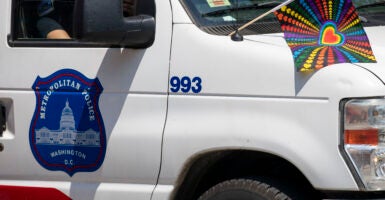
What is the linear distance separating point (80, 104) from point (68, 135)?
0.60ft

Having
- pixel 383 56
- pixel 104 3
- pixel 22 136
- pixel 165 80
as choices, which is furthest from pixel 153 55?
pixel 383 56

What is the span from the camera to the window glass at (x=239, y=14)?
12.4 ft

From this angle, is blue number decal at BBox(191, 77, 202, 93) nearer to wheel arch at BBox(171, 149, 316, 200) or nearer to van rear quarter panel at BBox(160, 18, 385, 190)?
van rear quarter panel at BBox(160, 18, 385, 190)

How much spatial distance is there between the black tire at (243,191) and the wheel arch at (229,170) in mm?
48

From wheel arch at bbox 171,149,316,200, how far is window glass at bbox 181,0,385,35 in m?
0.62

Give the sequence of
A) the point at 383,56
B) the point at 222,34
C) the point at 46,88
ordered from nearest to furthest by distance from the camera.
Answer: the point at 383,56
the point at 222,34
the point at 46,88

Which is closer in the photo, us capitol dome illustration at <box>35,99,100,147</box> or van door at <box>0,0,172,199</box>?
van door at <box>0,0,172,199</box>

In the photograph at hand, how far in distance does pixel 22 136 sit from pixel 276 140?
4.65ft

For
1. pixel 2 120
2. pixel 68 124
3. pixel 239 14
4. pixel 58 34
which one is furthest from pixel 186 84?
pixel 2 120

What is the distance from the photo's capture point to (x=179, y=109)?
369cm

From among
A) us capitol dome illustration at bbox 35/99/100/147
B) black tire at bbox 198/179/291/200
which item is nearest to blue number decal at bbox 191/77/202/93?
black tire at bbox 198/179/291/200

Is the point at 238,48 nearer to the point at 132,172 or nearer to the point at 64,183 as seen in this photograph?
the point at 132,172

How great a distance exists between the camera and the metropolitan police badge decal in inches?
152

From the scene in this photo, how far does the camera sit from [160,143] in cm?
373
